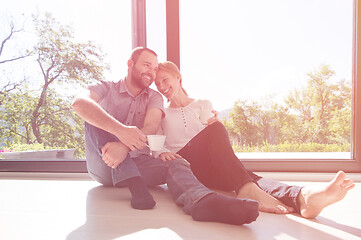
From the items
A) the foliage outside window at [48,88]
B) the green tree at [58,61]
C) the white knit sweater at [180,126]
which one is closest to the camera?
the white knit sweater at [180,126]

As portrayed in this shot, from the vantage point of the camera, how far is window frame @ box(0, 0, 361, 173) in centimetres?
181

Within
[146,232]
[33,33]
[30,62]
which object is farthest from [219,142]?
[33,33]

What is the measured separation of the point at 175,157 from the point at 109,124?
1.16ft

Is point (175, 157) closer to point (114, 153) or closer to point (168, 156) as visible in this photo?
point (168, 156)

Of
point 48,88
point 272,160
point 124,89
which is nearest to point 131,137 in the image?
point 124,89

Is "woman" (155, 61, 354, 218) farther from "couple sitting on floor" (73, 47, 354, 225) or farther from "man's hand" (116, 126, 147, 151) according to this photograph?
"man's hand" (116, 126, 147, 151)

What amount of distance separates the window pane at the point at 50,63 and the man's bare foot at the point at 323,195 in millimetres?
2793

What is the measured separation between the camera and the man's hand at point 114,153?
1107 millimetres

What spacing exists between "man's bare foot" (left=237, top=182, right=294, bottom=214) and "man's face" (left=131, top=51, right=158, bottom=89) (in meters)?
0.81

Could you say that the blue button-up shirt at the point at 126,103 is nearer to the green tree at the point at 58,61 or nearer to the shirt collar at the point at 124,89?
the shirt collar at the point at 124,89

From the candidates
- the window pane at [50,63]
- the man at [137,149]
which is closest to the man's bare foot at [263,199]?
the man at [137,149]

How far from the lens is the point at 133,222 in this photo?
896 millimetres

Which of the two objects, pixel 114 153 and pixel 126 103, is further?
pixel 126 103

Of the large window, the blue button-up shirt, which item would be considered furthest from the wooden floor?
the large window
